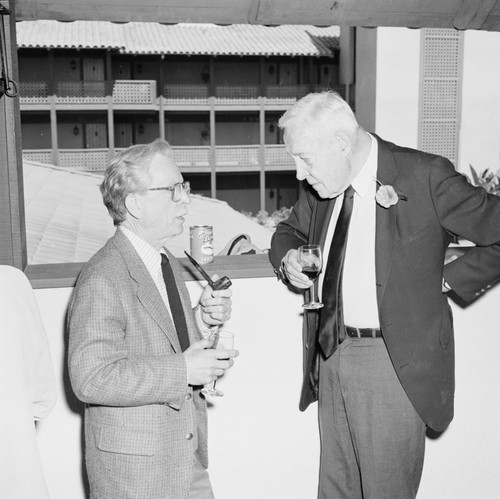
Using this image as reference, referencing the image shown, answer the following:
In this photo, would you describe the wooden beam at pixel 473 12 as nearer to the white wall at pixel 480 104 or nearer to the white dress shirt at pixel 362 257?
the white dress shirt at pixel 362 257

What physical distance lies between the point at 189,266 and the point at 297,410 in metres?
0.66

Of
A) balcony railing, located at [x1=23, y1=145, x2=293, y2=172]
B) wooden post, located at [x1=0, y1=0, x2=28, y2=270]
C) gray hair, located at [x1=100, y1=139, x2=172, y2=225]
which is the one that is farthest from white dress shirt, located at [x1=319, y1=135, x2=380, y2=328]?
balcony railing, located at [x1=23, y1=145, x2=293, y2=172]

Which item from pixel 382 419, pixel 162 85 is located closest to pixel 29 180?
pixel 382 419

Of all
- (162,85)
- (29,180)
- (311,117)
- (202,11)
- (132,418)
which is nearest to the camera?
(132,418)

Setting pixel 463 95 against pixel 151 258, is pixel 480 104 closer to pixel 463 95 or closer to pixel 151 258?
pixel 463 95

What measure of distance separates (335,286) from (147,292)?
1.96ft

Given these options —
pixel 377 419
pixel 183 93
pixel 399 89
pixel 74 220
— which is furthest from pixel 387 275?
pixel 183 93

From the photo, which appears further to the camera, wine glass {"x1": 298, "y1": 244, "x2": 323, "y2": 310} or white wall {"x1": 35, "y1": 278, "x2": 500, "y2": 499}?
white wall {"x1": 35, "y1": 278, "x2": 500, "y2": 499}

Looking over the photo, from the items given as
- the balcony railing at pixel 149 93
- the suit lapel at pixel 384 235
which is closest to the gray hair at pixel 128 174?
the suit lapel at pixel 384 235

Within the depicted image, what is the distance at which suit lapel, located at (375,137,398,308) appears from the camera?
2.06 meters

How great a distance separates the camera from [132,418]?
5.82 feet

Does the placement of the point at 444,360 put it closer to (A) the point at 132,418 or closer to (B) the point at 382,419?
(B) the point at 382,419

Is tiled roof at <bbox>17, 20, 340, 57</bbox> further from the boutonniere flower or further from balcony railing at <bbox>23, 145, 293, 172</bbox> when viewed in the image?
the boutonniere flower

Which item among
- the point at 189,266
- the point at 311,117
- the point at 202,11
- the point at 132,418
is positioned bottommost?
the point at 132,418
